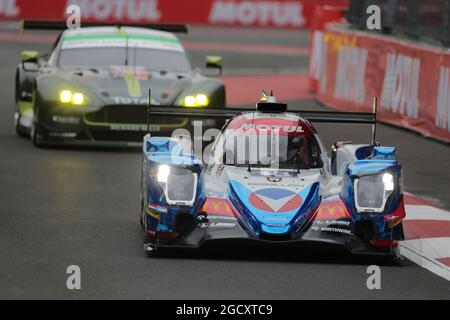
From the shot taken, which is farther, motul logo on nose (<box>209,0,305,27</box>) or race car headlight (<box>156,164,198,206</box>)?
motul logo on nose (<box>209,0,305,27</box>)

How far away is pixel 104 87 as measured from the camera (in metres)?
16.9

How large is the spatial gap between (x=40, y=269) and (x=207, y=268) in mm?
1109

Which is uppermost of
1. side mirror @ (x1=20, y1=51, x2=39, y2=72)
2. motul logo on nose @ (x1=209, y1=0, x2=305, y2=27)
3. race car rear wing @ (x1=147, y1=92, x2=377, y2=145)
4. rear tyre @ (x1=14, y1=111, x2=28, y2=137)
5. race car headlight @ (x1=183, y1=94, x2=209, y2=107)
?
race car rear wing @ (x1=147, y1=92, x2=377, y2=145)

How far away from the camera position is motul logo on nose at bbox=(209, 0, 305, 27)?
3916cm

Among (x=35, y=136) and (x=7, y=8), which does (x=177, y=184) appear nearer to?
(x=35, y=136)

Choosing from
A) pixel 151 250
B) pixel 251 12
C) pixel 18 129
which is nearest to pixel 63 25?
pixel 18 129

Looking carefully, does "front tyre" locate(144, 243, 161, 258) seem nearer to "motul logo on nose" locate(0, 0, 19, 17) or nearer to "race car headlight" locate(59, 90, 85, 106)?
"race car headlight" locate(59, 90, 85, 106)

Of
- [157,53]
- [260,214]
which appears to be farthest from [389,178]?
[157,53]

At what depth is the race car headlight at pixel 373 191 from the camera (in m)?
10.4

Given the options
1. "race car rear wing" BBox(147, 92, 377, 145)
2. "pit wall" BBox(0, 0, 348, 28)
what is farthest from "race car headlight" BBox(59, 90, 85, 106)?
"pit wall" BBox(0, 0, 348, 28)

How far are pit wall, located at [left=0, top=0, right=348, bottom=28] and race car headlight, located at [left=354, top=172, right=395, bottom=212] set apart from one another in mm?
26303

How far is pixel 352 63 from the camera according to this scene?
76.1 feet

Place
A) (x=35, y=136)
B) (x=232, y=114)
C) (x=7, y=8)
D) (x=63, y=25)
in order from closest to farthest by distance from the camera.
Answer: (x=232, y=114) → (x=35, y=136) → (x=63, y=25) → (x=7, y=8)

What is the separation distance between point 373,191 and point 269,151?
3.48ft
